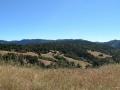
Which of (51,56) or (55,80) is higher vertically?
(55,80)

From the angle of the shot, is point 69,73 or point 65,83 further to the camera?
point 69,73

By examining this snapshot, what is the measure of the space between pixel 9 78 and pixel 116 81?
310cm

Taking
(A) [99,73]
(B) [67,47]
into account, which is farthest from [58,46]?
(A) [99,73]

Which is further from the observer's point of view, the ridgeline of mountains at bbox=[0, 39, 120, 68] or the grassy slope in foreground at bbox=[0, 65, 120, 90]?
the ridgeline of mountains at bbox=[0, 39, 120, 68]

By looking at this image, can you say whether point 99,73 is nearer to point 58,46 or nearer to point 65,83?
point 65,83

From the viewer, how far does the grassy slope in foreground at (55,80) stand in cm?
685

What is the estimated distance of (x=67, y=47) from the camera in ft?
562

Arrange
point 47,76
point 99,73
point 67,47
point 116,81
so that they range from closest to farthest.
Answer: point 116,81 → point 47,76 → point 99,73 → point 67,47

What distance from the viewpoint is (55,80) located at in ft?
26.7

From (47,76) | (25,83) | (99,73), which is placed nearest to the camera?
(25,83)

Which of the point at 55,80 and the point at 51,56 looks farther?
the point at 51,56

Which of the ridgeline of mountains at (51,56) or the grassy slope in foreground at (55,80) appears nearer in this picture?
the grassy slope in foreground at (55,80)

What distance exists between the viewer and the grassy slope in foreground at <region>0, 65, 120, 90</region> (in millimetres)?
6847

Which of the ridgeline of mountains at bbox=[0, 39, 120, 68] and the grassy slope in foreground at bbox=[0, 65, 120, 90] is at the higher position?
the grassy slope in foreground at bbox=[0, 65, 120, 90]
